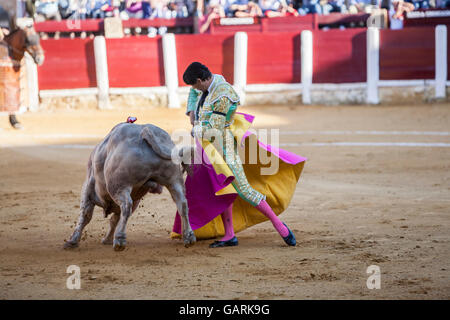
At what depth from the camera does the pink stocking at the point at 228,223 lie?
11.9ft

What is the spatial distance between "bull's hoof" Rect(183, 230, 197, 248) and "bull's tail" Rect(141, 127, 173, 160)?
40cm

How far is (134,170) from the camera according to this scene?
328 cm

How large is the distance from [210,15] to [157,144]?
9102 mm

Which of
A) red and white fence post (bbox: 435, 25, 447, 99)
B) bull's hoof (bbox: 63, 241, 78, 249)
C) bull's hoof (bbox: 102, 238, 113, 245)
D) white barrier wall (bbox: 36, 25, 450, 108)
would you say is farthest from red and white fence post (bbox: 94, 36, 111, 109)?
bull's hoof (bbox: 63, 241, 78, 249)

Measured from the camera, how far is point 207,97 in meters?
3.38

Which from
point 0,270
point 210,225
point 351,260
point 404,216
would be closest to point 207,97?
point 210,225

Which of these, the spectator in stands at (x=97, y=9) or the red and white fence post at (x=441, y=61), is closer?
the red and white fence post at (x=441, y=61)

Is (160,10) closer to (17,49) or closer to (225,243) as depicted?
(17,49)

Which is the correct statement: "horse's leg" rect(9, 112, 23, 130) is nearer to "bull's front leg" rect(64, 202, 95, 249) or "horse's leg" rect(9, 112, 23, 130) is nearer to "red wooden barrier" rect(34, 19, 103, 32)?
"red wooden barrier" rect(34, 19, 103, 32)

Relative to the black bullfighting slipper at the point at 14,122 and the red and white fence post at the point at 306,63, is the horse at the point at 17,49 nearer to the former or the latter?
the black bullfighting slipper at the point at 14,122

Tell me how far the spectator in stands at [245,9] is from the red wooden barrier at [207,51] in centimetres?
77

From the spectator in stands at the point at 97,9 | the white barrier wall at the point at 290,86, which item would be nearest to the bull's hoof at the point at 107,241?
the white barrier wall at the point at 290,86

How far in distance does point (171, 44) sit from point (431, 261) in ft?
29.2

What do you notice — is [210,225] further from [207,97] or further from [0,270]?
→ [0,270]
